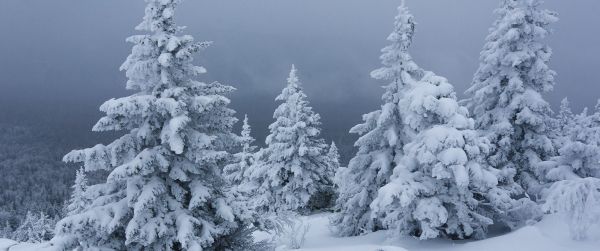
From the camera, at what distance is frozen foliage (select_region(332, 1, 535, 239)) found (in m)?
15.7

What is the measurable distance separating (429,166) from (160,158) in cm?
975

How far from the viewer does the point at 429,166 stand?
16.6 metres

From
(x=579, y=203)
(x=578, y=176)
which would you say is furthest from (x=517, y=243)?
(x=578, y=176)

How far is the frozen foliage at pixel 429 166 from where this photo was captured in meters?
15.7

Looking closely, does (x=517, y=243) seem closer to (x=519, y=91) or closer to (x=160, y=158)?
(x=519, y=91)

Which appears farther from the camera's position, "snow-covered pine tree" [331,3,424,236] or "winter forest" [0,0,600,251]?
"snow-covered pine tree" [331,3,424,236]

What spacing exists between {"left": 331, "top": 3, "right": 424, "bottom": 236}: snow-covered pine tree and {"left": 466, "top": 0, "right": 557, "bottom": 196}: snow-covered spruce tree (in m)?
4.67

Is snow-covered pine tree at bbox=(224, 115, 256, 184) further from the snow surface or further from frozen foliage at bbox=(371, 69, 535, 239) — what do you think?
frozen foliage at bbox=(371, 69, 535, 239)

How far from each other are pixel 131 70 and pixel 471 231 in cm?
1324

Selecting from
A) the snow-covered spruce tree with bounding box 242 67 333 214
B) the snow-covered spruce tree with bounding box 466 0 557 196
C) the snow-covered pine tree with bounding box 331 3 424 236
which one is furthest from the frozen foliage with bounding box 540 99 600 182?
the snow-covered spruce tree with bounding box 242 67 333 214

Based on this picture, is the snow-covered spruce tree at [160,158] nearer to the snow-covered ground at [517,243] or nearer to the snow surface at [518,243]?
the snow-covered ground at [517,243]

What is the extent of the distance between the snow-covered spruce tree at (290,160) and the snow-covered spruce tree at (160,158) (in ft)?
56.0

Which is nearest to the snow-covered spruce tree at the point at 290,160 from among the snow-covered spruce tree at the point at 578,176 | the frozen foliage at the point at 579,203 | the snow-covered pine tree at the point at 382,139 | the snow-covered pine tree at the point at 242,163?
the snow-covered pine tree at the point at 242,163

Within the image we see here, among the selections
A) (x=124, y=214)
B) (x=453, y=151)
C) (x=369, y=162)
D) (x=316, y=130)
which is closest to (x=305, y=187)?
(x=316, y=130)
